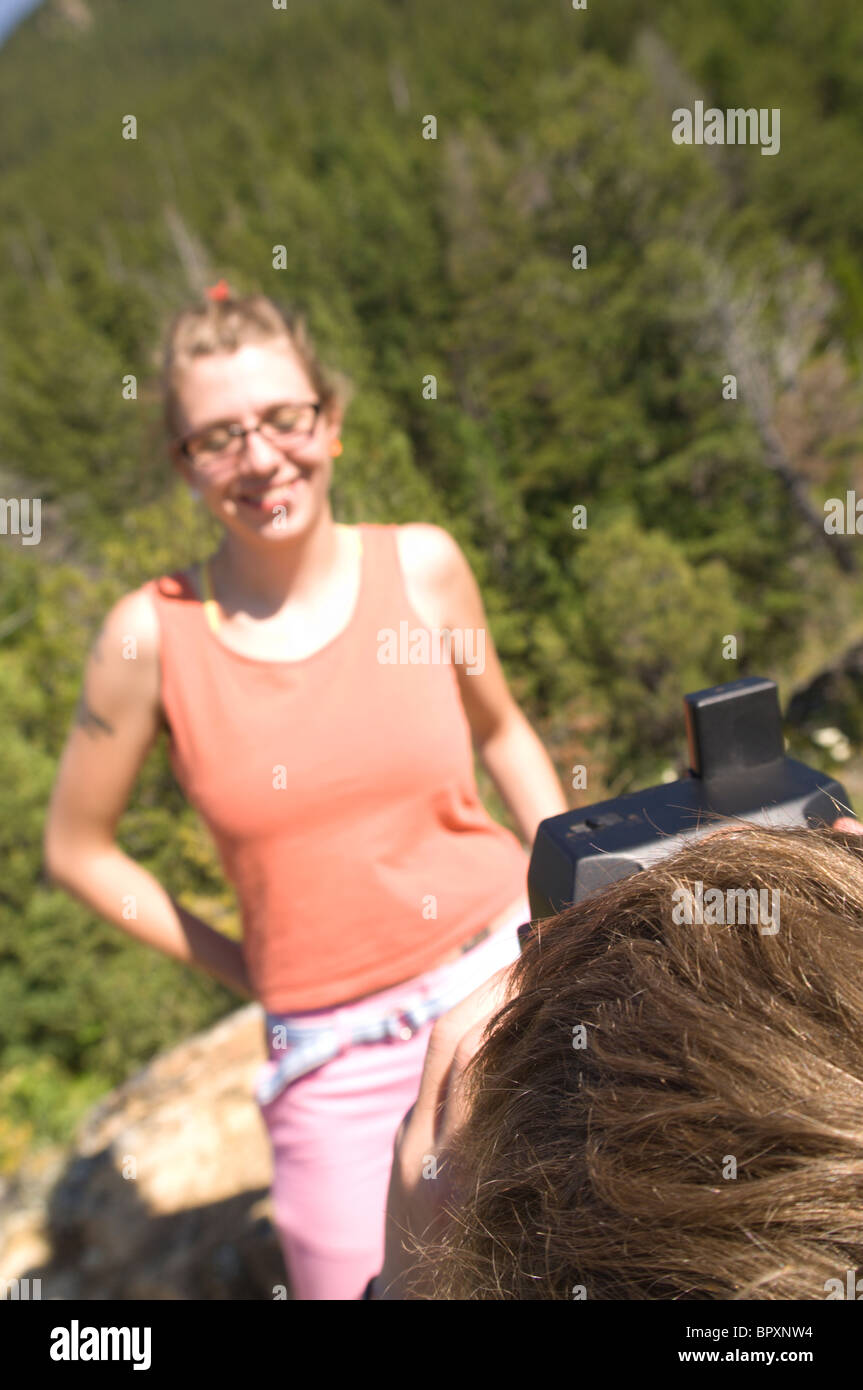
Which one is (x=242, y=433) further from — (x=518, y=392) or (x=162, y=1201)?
(x=518, y=392)

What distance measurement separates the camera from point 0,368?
3219cm

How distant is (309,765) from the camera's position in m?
1.60

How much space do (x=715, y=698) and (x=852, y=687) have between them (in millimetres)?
7238

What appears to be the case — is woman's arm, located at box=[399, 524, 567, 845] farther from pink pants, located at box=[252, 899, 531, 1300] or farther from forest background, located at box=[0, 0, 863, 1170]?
forest background, located at box=[0, 0, 863, 1170]

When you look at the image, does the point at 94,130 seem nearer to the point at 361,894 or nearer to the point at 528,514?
the point at 528,514

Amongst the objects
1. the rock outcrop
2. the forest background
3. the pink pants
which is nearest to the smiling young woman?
the pink pants

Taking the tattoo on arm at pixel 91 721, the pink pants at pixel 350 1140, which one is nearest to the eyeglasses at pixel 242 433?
the tattoo on arm at pixel 91 721

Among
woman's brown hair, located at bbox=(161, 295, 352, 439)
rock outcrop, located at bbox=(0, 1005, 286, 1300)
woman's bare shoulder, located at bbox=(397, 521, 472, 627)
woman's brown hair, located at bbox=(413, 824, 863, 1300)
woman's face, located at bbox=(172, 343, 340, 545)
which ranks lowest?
rock outcrop, located at bbox=(0, 1005, 286, 1300)

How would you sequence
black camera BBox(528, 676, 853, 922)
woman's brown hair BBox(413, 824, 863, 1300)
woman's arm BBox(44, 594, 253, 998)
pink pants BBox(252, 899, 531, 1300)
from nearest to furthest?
1. woman's brown hair BBox(413, 824, 863, 1300)
2. black camera BBox(528, 676, 853, 922)
3. pink pants BBox(252, 899, 531, 1300)
4. woman's arm BBox(44, 594, 253, 998)

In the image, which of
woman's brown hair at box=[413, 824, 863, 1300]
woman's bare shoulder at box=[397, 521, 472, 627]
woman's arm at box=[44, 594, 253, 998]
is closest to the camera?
woman's brown hair at box=[413, 824, 863, 1300]

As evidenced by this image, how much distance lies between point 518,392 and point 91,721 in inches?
924

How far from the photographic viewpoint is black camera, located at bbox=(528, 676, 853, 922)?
96 centimetres

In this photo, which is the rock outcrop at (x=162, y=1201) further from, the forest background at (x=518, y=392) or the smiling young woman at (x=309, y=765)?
the forest background at (x=518, y=392)

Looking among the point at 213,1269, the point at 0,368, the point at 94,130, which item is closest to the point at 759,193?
the point at 0,368
